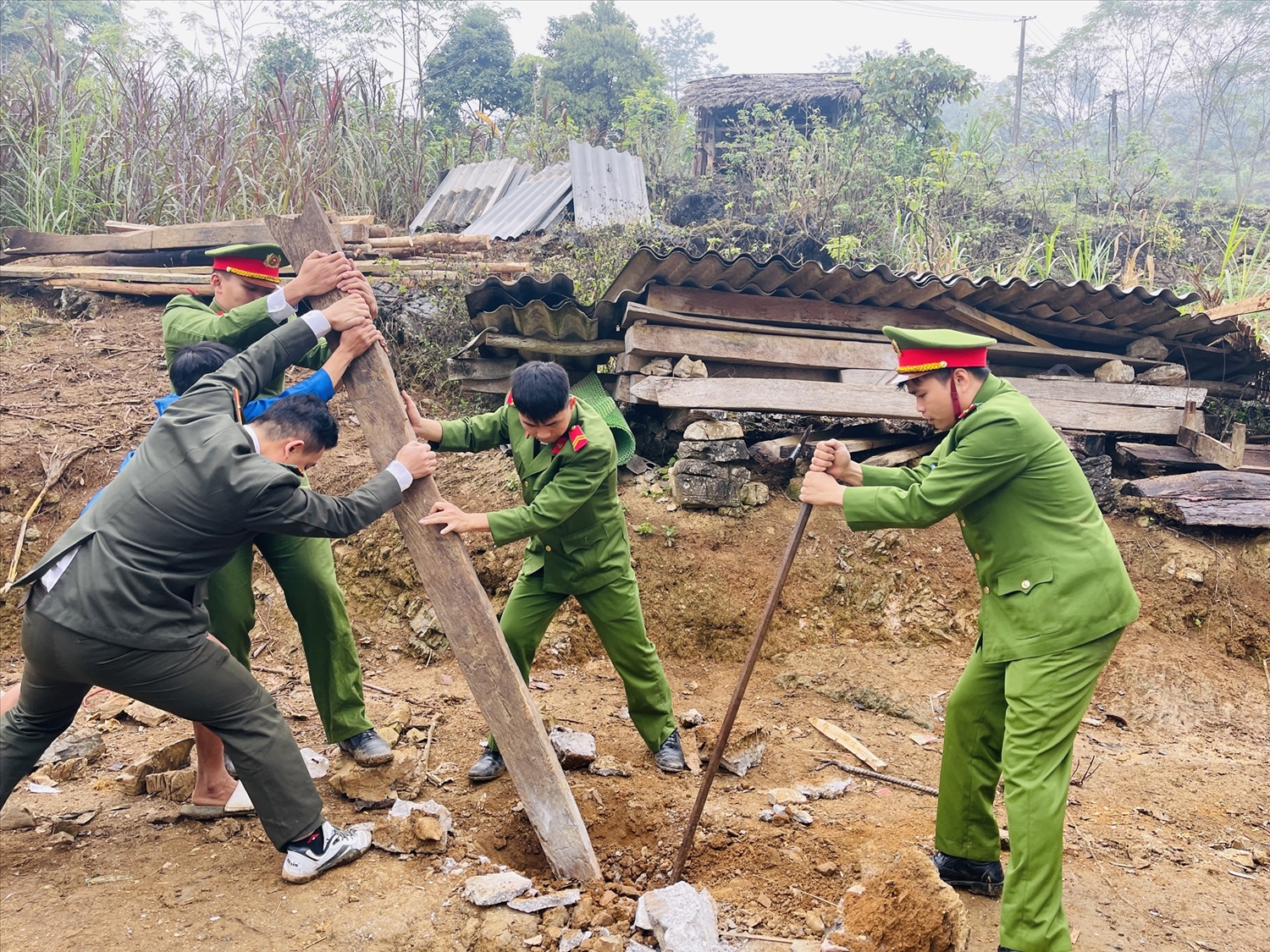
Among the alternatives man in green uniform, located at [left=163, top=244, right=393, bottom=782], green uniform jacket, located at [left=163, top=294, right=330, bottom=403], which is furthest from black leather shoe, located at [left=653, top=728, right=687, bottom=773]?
green uniform jacket, located at [left=163, top=294, right=330, bottom=403]

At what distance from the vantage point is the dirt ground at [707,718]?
3043 millimetres

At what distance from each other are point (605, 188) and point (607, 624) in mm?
8485

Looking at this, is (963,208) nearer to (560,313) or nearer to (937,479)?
(560,313)

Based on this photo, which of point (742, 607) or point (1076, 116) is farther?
point (1076, 116)

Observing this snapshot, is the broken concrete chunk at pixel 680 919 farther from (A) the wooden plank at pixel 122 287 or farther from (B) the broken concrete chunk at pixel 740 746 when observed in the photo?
(A) the wooden plank at pixel 122 287

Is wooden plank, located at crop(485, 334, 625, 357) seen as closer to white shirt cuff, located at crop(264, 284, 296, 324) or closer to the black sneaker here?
white shirt cuff, located at crop(264, 284, 296, 324)

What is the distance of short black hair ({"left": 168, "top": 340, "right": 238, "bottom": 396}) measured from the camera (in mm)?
3496

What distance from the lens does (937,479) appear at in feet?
10.3

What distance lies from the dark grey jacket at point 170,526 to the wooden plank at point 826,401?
3727mm

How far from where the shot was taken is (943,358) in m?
3.29

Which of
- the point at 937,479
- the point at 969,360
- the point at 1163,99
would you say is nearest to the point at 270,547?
the point at 937,479

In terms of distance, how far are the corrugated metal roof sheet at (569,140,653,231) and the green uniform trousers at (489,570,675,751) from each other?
267 inches

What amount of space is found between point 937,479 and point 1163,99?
40.8 m

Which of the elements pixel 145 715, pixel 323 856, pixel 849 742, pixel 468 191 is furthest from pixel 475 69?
pixel 323 856
